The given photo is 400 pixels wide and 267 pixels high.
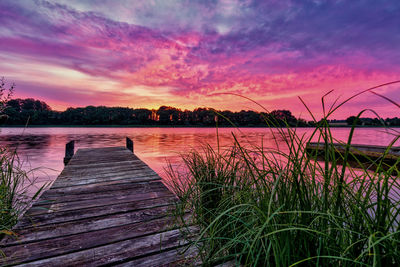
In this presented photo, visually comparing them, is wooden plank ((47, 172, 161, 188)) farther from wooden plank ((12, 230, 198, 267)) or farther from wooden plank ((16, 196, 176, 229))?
wooden plank ((12, 230, 198, 267))

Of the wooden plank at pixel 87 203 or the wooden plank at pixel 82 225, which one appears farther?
the wooden plank at pixel 87 203

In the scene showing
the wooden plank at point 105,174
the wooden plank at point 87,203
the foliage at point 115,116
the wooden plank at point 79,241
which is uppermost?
the foliage at point 115,116

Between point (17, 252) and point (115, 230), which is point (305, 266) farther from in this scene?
point (17, 252)

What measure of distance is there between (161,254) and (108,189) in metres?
2.19

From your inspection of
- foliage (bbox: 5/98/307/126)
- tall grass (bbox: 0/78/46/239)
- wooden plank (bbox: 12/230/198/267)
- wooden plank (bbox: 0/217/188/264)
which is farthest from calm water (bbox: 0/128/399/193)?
foliage (bbox: 5/98/307/126)

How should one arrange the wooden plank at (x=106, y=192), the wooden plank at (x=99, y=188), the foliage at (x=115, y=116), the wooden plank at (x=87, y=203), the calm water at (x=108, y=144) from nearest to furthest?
1. the wooden plank at (x=87, y=203)
2. the wooden plank at (x=106, y=192)
3. the wooden plank at (x=99, y=188)
4. the calm water at (x=108, y=144)
5. the foliage at (x=115, y=116)

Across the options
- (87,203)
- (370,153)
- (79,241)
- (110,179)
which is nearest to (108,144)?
(110,179)

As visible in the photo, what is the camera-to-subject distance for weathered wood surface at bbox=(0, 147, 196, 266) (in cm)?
157

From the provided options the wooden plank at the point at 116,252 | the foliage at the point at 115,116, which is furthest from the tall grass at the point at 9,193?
the foliage at the point at 115,116

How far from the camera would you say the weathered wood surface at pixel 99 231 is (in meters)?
1.57

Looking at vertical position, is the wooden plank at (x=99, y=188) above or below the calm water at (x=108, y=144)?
above

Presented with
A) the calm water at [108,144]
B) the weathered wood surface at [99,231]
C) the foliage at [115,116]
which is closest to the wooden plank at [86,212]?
the weathered wood surface at [99,231]

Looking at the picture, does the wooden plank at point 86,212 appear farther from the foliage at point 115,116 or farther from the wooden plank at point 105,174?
the foliage at point 115,116

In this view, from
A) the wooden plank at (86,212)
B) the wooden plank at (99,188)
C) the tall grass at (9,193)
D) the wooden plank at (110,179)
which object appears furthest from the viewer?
the wooden plank at (110,179)
